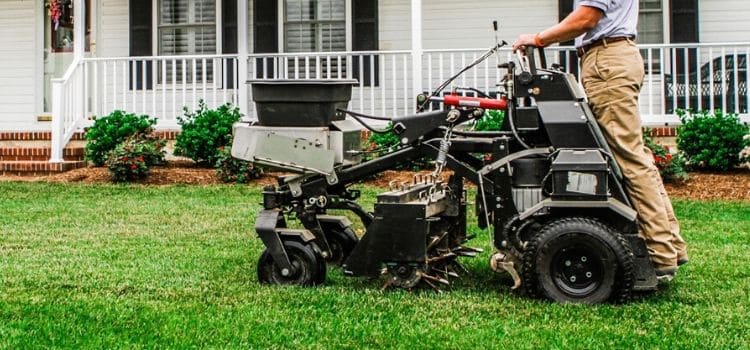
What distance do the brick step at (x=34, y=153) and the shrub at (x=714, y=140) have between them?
27.6 feet

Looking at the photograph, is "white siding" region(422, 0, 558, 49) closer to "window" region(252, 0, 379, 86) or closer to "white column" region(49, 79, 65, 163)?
"window" region(252, 0, 379, 86)

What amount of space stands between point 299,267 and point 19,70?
12.1 metres

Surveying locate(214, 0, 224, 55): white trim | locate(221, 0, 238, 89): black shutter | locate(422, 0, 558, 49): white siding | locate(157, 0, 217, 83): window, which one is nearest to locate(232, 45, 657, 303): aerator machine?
locate(422, 0, 558, 49): white siding

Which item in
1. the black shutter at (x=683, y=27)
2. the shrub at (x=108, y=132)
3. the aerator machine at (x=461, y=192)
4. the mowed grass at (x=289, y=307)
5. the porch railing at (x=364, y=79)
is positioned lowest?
the mowed grass at (x=289, y=307)

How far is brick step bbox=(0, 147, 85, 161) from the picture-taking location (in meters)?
13.0

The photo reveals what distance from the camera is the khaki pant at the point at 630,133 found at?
4570mm

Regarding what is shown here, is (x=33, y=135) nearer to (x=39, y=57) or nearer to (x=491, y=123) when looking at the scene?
(x=39, y=57)

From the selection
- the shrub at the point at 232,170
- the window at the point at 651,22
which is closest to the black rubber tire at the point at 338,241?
the shrub at the point at 232,170

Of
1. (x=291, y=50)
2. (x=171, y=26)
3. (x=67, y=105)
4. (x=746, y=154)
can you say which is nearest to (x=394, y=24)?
(x=291, y=50)

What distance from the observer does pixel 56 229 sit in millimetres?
7465

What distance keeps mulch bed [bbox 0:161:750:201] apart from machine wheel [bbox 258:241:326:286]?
4244mm

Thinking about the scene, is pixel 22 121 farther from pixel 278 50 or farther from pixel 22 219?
pixel 22 219

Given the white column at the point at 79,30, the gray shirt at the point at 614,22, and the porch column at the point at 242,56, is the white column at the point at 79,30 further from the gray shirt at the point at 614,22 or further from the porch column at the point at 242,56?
the gray shirt at the point at 614,22

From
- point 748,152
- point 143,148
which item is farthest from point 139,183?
point 748,152
